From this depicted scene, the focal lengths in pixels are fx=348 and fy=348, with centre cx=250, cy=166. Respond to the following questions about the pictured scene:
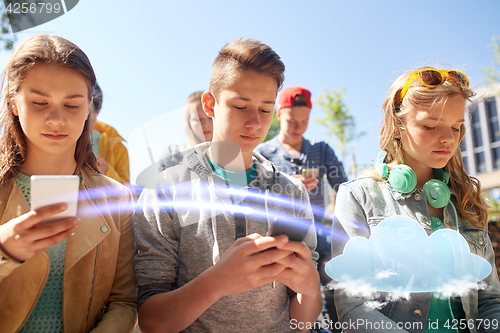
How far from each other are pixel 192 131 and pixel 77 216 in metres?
1.49

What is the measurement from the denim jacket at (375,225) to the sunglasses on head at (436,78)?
624mm

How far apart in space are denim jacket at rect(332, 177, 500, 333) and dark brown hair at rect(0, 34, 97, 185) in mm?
1521

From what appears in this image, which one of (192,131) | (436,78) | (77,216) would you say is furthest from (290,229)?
(192,131)

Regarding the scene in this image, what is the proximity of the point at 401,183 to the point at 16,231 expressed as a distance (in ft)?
6.12

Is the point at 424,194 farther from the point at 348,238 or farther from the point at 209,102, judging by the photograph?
the point at 209,102

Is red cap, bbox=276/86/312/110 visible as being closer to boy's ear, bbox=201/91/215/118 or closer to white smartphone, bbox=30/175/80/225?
boy's ear, bbox=201/91/215/118

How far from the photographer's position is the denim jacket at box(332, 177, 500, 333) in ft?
5.98

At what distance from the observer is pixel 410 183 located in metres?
2.01

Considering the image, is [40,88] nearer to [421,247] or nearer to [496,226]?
[421,247]

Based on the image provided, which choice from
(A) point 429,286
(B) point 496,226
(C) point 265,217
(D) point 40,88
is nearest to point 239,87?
(C) point 265,217

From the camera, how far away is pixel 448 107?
2018 mm

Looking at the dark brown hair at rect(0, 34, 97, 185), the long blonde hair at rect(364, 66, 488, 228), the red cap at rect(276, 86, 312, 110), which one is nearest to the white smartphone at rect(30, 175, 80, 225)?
the dark brown hair at rect(0, 34, 97, 185)

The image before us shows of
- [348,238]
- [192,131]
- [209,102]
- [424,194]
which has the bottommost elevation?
[348,238]

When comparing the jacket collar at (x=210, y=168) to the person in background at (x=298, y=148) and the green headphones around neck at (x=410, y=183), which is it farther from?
the person in background at (x=298, y=148)
